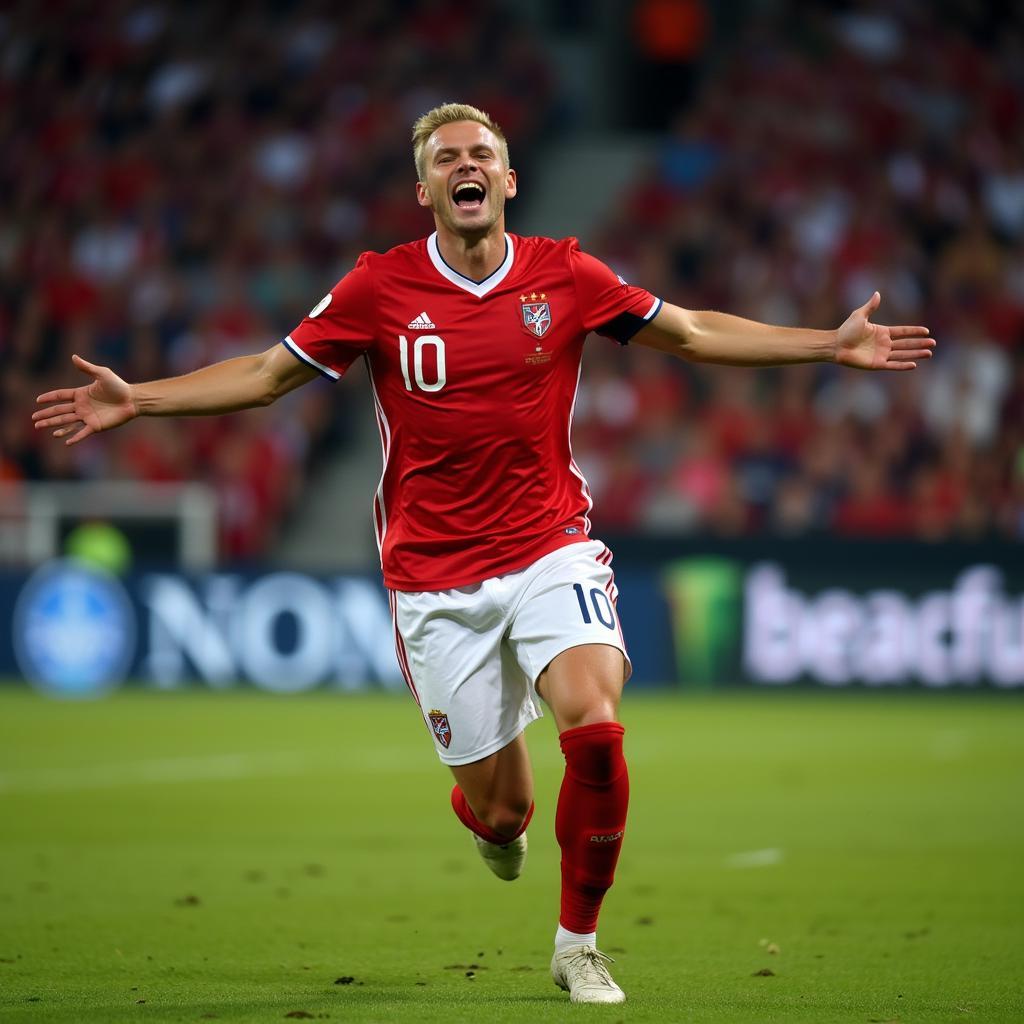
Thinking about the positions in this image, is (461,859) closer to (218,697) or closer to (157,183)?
(218,697)

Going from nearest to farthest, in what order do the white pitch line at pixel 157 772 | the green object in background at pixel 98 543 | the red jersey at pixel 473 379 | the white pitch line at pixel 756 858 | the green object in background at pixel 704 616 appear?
the red jersey at pixel 473 379 → the white pitch line at pixel 756 858 → the white pitch line at pixel 157 772 → the green object in background at pixel 704 616 → the green object in background at pixel 98 543

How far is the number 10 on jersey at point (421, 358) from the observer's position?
6016 millimetres

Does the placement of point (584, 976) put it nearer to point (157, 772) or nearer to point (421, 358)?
point (421, 358)

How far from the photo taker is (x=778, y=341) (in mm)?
6117

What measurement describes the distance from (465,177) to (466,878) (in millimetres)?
3719

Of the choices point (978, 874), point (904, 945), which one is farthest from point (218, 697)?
point (904, 945)

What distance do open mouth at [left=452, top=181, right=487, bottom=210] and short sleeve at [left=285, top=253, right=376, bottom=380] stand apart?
1.14ft

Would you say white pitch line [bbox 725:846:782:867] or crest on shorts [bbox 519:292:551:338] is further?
white pitch line [bbox 725:846:782:867]

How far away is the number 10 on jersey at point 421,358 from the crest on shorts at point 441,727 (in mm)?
1050

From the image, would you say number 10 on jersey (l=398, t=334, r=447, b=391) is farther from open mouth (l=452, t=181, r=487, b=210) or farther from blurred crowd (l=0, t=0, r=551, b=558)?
blurred crowd (l=0, t=0, r=551, b=558)

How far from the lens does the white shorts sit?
19.4 feet

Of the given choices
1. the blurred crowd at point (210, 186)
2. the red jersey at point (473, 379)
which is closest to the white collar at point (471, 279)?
the red jersey at point (473, 379)

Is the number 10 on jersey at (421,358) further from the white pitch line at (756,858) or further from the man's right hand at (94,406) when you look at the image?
the white pitch line at (756,858)

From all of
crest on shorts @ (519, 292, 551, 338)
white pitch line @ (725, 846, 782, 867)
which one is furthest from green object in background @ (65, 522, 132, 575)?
crest on shorts @ (519, 292, 551, 338)
